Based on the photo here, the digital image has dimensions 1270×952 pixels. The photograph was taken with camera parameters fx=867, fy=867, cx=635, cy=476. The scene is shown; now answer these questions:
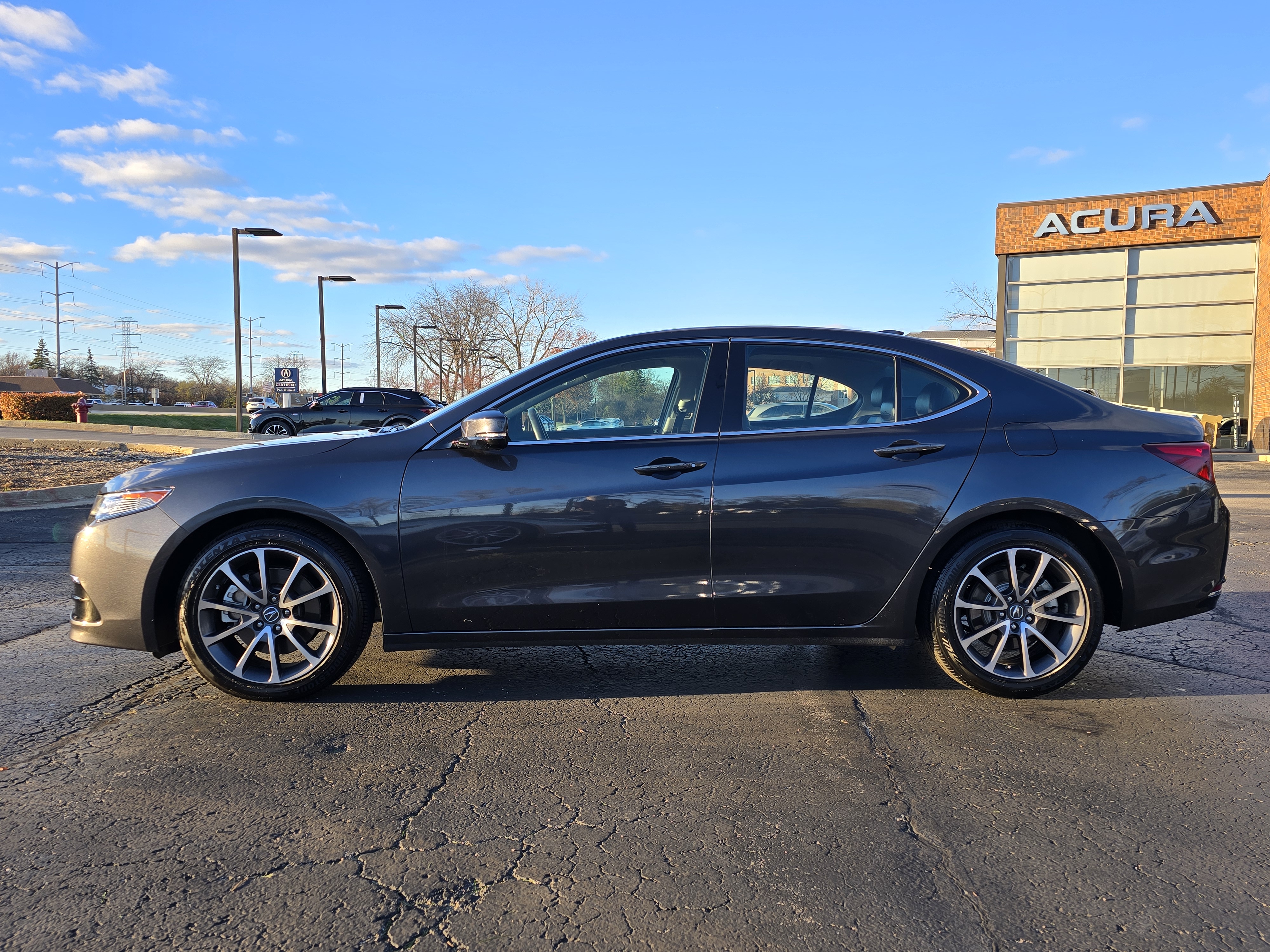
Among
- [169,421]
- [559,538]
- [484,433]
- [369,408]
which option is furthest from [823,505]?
[169,421]

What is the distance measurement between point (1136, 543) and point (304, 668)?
145 inches

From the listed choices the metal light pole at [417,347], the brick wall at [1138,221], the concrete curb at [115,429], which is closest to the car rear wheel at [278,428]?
the concrete curb at [115,429]

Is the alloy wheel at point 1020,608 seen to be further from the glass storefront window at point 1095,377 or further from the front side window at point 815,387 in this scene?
the glass storefront window at point 1095,377

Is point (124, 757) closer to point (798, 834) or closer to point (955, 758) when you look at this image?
point (798, 834)

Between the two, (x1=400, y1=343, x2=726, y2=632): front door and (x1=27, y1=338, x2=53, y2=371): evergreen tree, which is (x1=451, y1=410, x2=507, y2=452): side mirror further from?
(x1=27, y1=338, x2=53, y2=371): evergreen tree

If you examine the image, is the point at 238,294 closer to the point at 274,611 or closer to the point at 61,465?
the point at 61,465

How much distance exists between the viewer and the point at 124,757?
3230mm

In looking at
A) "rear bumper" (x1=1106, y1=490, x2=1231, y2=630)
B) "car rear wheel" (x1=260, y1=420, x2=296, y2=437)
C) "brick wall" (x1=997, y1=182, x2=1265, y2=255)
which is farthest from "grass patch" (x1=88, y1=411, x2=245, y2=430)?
"rear bumper" (x1=1106, y1=490, x2=1231, y2=630)

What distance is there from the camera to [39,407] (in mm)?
32312

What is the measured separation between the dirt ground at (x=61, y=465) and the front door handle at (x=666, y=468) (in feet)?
25.0

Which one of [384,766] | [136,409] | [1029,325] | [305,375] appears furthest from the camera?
[305,375]

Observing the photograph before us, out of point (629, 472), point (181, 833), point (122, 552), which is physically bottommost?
point (181, 833)

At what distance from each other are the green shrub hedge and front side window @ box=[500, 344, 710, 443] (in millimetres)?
34416

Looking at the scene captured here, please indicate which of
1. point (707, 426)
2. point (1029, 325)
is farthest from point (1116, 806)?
point (1029, 325)
